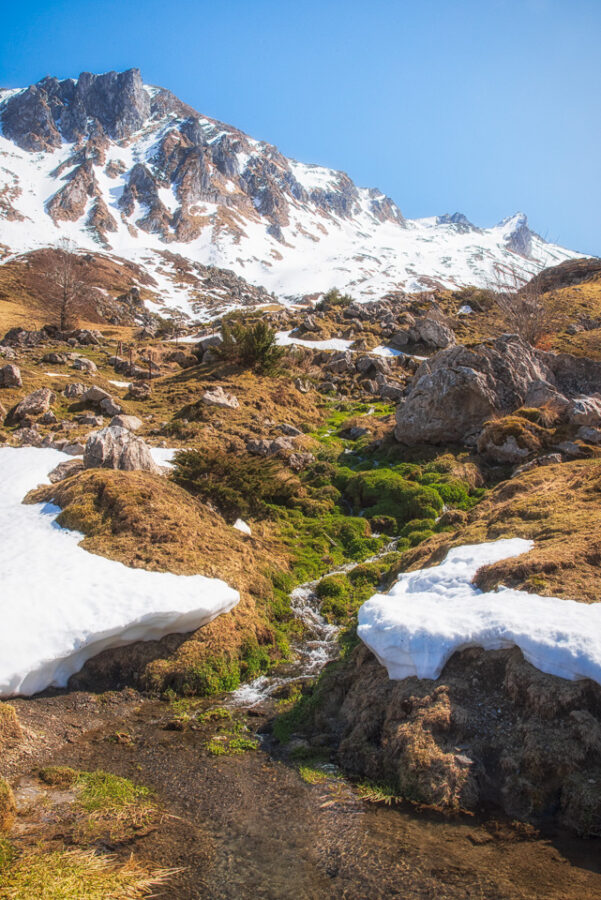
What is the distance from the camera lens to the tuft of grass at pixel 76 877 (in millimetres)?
3970

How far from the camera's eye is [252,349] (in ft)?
92.4

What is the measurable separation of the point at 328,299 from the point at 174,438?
44.1m

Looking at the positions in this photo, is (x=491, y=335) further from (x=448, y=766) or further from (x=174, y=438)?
(x=448, y=766)

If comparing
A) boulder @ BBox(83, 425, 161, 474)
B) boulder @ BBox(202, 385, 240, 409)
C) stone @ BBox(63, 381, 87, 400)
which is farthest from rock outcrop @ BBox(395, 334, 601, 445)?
stone @ BBox(63, 381, 87, 400)

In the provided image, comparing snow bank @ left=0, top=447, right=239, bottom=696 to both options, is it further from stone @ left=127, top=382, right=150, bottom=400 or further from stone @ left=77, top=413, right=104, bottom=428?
stone @ left=127, top=382, right=150, bottom=400

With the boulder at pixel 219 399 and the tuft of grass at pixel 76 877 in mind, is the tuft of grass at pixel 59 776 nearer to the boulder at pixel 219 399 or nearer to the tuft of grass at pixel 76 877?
the tuft of grass at pixel 76 877

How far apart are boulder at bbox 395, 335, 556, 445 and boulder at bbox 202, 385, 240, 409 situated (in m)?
7.94

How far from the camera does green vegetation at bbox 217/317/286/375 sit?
1106 inches

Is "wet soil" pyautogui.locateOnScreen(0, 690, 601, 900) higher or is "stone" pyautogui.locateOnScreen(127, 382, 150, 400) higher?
"stone" pyautogui.locateOnScreen(127, 382, 150, 400)

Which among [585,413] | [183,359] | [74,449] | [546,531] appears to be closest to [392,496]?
[546,531]

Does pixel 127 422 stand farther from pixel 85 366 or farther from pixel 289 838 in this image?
pixel 289 838

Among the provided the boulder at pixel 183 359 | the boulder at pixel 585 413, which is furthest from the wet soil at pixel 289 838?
the boulder at pixel 183 359

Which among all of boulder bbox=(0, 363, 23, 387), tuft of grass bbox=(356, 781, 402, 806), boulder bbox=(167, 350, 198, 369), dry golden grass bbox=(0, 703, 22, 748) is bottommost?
tuft of grass bbox=(356, 781, 402, 806)

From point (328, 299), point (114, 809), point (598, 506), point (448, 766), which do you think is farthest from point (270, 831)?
point (328, 299)
